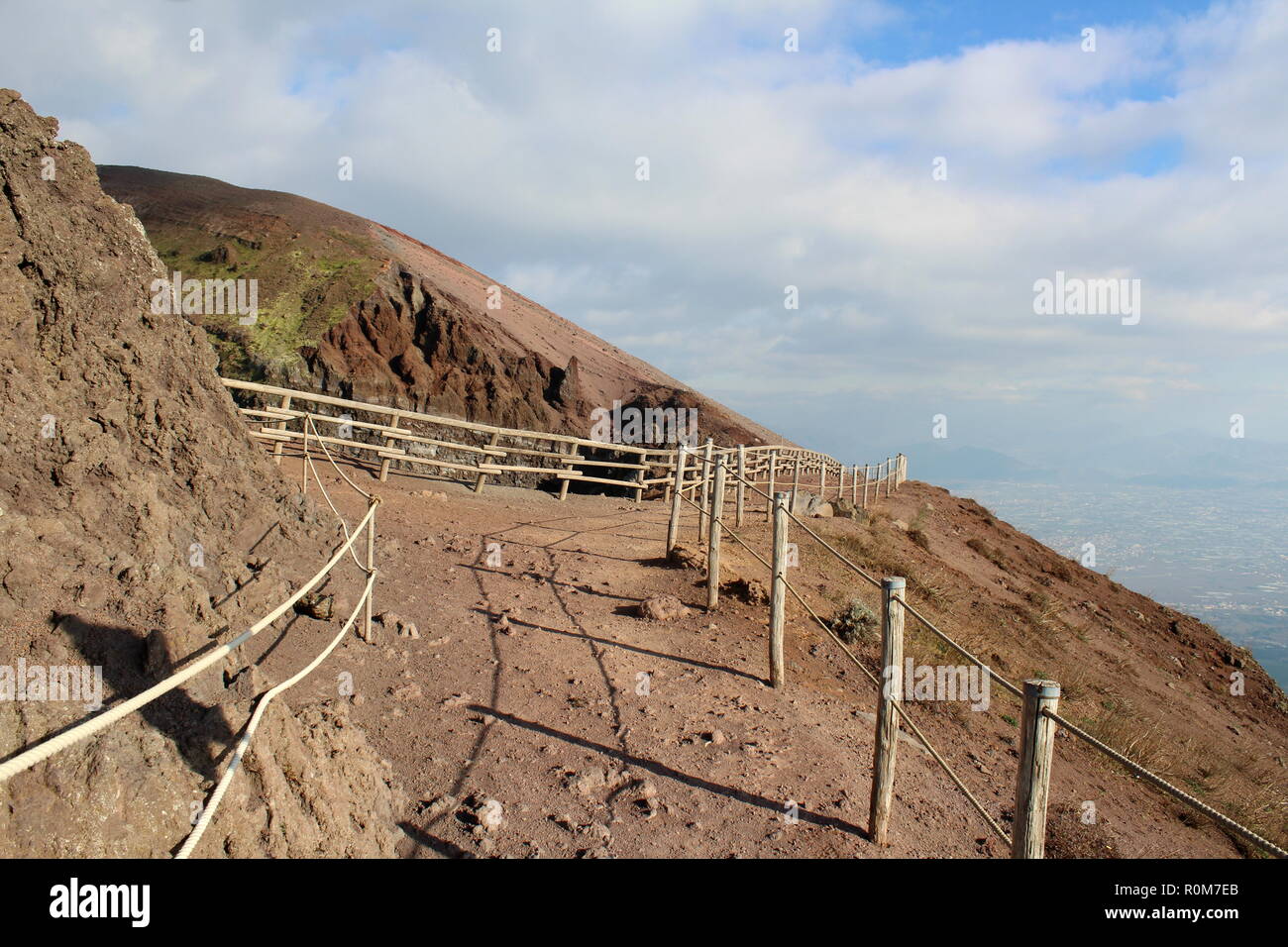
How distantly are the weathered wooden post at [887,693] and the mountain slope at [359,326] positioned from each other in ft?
58.0

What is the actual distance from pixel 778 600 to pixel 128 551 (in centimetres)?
472

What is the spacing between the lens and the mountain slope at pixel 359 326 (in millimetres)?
19953

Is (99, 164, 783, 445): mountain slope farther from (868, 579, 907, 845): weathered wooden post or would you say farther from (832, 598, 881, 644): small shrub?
(868, 579, 907, 845): weathered wooden post

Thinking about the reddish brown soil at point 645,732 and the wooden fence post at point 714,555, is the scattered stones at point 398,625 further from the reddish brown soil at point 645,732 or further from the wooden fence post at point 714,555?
the wooden fence post at point 714,555

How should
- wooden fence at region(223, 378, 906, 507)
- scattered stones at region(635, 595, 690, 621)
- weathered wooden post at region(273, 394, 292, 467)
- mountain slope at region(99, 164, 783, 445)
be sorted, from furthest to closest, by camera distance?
mountain slope at region(99, 164, 783, 445) < wooden fence at region(223, 378, 906, 507) < weathered wooden post at region(273, 394, 292, 467) < scattered stones at region(635, 595, 690, 621)

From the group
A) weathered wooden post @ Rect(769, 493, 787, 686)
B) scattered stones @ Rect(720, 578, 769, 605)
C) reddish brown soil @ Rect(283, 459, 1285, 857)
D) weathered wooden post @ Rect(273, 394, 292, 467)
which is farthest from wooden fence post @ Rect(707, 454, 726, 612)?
weathered wooden post @ Rect(273, 394, 292, 467)

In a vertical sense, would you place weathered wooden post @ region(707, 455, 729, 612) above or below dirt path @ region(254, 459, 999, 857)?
above

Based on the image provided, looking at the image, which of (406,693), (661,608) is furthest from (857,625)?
(406,693)

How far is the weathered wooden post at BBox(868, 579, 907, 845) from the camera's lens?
4465 millimetres

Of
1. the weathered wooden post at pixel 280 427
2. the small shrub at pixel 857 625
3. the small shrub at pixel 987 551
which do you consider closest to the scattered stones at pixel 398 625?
the small shrub at pixel 857 625

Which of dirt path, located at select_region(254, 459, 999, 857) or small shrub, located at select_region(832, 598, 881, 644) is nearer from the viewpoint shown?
dirt path, located at select_region(254, 459, 999, 857)

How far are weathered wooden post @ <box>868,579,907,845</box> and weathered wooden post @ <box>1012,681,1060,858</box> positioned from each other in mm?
1043
